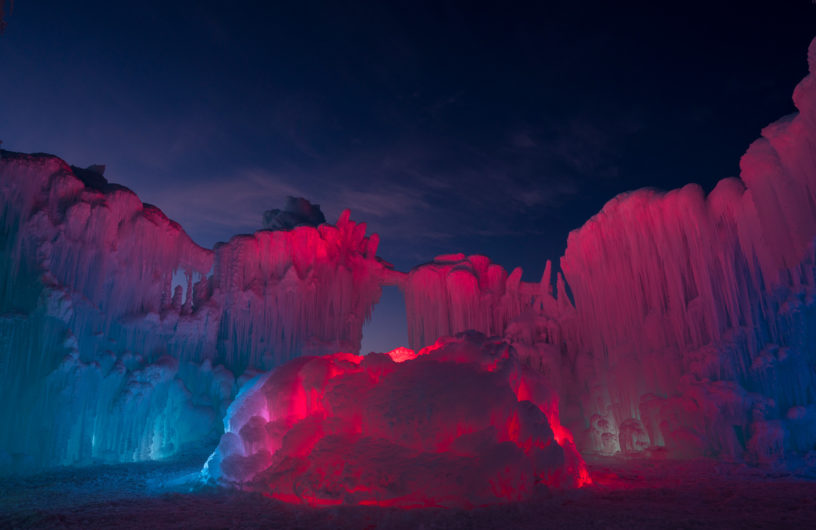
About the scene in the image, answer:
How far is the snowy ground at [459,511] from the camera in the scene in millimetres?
6438

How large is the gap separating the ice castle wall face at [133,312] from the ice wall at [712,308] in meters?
10.7

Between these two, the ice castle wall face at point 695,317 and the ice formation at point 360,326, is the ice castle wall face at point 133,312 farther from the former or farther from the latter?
the ice castle wall face at point 695,317

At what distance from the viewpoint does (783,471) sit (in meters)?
10.9

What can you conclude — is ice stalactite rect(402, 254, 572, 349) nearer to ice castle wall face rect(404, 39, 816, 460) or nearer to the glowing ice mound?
ice castle wall face rect(404, 39, 816, 460)

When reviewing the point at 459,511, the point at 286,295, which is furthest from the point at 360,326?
the point at 459,511

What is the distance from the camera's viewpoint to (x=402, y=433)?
29.5ft

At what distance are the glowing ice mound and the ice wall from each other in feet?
20.3

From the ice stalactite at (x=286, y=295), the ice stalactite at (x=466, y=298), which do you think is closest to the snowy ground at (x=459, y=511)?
the ice stalactite at (x=286, y=295)

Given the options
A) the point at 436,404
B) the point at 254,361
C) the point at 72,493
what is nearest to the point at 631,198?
the point at 436,404

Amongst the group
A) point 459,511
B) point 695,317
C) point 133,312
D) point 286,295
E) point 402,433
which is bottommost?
point 459,511

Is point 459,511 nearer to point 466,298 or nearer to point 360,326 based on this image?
point 360,326

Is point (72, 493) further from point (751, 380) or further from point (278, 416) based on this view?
point (751, 380)

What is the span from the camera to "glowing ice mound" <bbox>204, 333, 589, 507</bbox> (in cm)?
807

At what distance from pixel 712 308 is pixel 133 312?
62.6 feet
